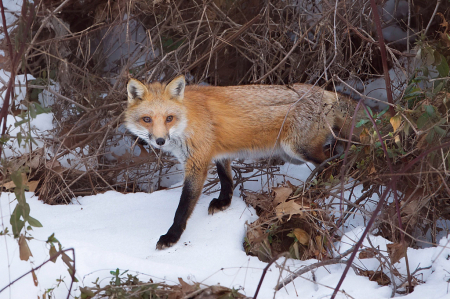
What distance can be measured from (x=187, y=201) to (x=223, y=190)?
44 centimetres

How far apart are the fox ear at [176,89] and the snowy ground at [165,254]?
881 mm

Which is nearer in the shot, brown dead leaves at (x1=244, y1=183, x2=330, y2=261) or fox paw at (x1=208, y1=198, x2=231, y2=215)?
brown dead leaves at (x1=244, y1=183, x2=330, y2=261)

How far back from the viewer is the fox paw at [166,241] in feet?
8.79

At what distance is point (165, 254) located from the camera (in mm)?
2631

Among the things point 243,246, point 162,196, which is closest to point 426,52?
point 243,246

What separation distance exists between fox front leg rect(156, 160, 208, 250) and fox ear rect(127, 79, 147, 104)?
584mm

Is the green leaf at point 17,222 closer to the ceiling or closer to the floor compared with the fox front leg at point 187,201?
closer to the ceiling

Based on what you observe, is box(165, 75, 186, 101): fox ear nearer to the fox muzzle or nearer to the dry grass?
the fox muzzle

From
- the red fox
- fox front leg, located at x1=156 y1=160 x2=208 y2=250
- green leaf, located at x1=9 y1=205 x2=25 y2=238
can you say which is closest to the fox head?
the red fox

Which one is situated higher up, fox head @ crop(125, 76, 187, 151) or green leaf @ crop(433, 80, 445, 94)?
green leaf @ crop(433, 80, 445, 94)

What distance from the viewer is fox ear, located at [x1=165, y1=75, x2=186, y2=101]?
9.41ft

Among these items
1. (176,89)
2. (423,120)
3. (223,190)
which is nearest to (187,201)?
(223,190)

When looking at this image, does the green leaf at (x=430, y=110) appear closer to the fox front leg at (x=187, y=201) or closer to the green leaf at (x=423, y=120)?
the green leaf at (x=423, y=120)

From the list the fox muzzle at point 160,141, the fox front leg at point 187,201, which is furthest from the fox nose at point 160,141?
the fox front leg at point 187,201
